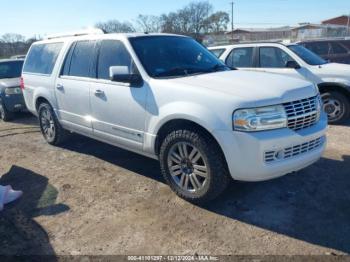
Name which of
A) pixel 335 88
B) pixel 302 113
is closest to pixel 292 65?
pixel 335 88

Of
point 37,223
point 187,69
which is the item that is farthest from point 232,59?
point 37,223

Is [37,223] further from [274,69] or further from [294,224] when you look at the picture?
[274,69]

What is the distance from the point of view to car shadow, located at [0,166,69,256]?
332 centimetres

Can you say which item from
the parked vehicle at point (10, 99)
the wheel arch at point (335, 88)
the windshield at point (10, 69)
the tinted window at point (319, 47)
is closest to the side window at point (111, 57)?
the wheel arch at point (335, 88)

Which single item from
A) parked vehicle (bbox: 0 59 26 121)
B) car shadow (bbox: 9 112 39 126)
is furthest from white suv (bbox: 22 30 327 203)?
parked vehicle (bbox: 0 59 26 121)

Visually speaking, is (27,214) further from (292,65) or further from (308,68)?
(308,68)

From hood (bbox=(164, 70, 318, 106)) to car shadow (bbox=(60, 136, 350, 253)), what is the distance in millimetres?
1150

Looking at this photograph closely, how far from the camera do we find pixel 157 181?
468 cm

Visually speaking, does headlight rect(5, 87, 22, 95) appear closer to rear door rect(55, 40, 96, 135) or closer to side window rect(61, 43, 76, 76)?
rear door rect(55, 40, 96, 135)

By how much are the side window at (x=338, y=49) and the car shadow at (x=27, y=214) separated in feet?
33.1

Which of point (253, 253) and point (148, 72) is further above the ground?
point (148, 72)

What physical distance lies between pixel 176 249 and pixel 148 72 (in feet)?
6.88

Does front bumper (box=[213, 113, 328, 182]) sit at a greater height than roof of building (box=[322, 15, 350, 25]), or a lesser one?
lesser

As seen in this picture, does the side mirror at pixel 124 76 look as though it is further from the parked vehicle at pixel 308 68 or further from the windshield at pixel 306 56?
the windshield at pixel 306 56
